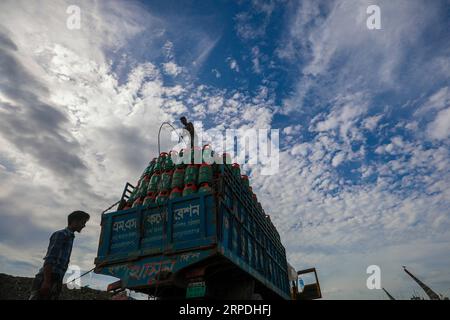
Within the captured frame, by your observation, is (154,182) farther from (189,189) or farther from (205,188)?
(205,188)

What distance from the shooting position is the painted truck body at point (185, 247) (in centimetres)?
492

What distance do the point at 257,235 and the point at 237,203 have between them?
1.64 metres

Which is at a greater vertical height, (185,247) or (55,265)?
(185,247)

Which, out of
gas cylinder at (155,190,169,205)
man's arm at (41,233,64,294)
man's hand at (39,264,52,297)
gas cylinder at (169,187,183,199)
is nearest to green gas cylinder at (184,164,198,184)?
gas cylinder at (169,187,183,199)

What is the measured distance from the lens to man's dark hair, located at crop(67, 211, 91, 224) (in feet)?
14.6

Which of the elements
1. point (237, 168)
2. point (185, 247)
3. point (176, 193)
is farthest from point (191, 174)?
point (237, 168)

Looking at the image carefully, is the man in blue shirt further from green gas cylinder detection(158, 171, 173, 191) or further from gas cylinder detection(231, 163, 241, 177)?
gas cylinder detection(231, 163, 241, 177)

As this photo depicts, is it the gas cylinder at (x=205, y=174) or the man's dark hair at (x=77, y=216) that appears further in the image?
the gas cylinder at (x=205, y=174)

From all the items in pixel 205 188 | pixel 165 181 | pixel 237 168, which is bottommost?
pixel 205 188

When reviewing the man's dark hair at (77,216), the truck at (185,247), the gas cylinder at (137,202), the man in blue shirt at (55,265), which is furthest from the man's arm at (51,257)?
the gas cylinder at (137,202)

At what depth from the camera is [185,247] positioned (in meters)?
5.02

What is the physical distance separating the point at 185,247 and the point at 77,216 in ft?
6.17

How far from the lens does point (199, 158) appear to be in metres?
6.80

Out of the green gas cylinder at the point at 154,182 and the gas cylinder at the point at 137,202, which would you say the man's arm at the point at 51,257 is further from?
the green gas cylinder at the point at 154,182
